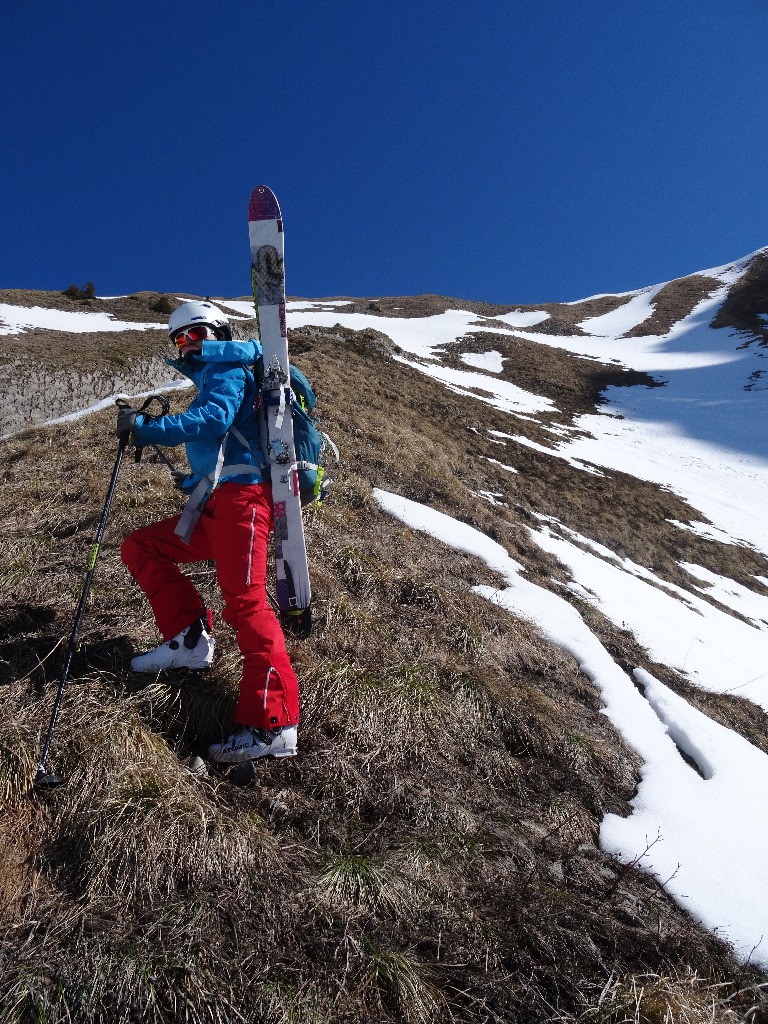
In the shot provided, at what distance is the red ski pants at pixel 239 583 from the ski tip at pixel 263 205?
2.21 meters

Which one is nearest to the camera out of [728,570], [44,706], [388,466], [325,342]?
[44,706]

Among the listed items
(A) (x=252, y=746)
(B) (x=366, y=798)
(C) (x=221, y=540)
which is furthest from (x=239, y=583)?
(B) (x=366, y=798)

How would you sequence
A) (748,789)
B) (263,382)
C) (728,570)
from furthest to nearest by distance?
(728,570)
(748,789)
(263,382)

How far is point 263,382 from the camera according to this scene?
11.9 ft

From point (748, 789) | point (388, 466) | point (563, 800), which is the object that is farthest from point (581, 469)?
point (563, 800)

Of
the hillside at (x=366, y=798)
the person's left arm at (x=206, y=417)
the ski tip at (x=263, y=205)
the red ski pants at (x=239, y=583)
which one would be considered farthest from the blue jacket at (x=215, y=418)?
the hillside at (x=366, y=798)

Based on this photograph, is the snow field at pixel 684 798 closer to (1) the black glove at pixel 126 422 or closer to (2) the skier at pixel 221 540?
(2) the skier at pixel 221 540

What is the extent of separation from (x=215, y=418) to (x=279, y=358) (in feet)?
3.00

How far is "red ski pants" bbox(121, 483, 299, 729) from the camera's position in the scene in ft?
9.93

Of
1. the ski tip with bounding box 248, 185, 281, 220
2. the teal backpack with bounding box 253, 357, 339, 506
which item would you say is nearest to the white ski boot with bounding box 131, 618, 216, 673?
the teal backpack with bounding box 253, 357, 339, 506

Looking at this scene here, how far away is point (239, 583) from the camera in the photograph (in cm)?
318

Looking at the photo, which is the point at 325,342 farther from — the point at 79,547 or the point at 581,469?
the point at 79,547

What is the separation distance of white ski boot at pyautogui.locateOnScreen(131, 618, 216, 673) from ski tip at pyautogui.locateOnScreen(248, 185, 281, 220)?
3.10 meters

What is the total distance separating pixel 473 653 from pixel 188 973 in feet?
10.7
